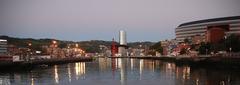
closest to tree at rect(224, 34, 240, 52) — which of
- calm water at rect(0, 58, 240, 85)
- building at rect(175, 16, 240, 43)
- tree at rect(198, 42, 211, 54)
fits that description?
tree at rect(198, 42, 211, 54)

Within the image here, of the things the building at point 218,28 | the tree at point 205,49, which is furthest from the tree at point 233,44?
the building at point 218,28

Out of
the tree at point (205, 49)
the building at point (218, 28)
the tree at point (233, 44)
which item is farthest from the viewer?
the building at point (218, 28)

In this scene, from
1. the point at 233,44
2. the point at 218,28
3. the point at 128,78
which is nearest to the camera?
the point at 128,78

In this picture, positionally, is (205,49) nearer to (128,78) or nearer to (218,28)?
(218,28)

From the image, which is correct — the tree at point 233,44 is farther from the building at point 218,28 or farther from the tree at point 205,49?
the building at point 218,28

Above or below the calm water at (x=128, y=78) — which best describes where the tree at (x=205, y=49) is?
above

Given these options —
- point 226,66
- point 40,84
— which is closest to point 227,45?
point 226,66

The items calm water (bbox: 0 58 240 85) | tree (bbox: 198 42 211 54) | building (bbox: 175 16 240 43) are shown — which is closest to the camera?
calm water (bbox: 0 58 240 85)

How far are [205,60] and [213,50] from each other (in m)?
26.8

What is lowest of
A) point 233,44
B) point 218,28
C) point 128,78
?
point 128,78

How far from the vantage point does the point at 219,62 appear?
270ft

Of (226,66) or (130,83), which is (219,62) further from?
(130,83)

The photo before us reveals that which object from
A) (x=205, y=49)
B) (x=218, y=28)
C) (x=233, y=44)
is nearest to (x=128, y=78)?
(x=233, y=44)

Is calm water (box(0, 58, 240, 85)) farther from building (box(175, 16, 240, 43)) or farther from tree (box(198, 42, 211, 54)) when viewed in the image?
building (box(175, 16, 240, 43))
